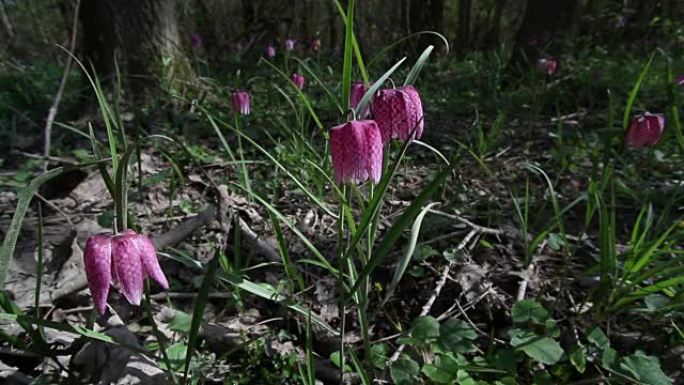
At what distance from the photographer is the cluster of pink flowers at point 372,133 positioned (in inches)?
32.1

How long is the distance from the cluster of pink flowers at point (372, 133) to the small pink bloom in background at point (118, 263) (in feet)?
1.24

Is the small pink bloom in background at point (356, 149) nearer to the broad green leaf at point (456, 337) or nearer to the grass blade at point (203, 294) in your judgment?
the grass blade at point (203, 294)

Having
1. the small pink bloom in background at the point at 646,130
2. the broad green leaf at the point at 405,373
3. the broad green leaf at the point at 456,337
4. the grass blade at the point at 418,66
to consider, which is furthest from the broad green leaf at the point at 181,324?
the small pink bloom in background at the point at 646,130

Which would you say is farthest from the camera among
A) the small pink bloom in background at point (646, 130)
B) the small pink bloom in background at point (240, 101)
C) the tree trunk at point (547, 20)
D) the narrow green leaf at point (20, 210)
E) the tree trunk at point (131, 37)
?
the tree trunk at point (547, 20)

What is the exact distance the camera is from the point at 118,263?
2.43 feet

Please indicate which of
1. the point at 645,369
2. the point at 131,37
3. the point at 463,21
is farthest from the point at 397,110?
the point at 463,21

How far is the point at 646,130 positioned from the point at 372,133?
126 cm

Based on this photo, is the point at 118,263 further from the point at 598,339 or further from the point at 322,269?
the point at 598,339

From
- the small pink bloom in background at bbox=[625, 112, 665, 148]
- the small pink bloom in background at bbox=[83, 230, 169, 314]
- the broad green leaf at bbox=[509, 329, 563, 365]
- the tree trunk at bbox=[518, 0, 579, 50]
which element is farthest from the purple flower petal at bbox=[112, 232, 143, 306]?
the tree trunk at bbox=[518, 0, 579, 50]

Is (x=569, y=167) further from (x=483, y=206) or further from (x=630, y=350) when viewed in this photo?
(x=630, y=350)

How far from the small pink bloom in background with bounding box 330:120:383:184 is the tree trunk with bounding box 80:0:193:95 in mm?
2328

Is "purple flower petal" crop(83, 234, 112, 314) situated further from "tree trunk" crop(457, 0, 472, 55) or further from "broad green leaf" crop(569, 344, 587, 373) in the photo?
"tree trunk" crop(457, 0, 472, 55)

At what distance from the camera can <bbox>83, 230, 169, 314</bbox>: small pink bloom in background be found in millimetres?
737

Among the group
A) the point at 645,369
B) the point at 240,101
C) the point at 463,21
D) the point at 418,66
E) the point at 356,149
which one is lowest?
the point at 463,21
